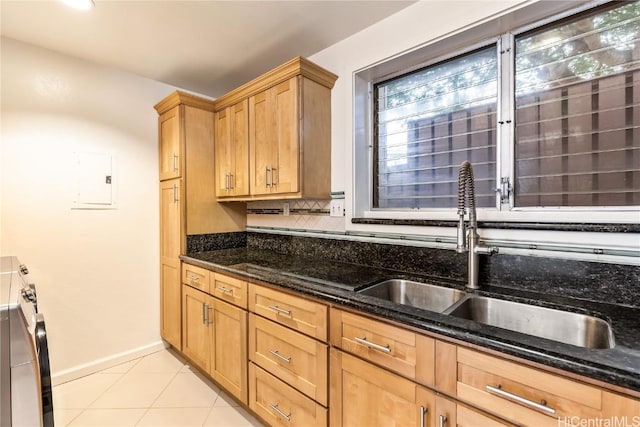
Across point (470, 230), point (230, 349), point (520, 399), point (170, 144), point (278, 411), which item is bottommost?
point (278, 411)

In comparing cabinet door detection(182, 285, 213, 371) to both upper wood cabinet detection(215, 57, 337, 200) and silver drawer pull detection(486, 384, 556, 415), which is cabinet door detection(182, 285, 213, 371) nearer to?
upper wood cabinet detection(215, 57, 337, 200)

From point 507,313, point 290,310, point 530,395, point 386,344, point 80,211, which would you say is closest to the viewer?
point 530,395

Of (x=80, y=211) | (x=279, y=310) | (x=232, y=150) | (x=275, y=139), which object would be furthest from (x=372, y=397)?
(x=80, y=211)

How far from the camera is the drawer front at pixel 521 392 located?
28.3 inches

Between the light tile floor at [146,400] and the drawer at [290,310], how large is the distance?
749 mm

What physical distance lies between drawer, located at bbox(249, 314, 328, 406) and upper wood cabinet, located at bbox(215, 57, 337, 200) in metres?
0.79

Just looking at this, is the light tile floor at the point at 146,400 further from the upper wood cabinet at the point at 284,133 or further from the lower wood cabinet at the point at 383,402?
the upper wood cabinet at the point at 284,133

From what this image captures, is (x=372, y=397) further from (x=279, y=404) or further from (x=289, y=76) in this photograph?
(x=289, y=76)

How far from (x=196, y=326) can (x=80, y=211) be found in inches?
46.5

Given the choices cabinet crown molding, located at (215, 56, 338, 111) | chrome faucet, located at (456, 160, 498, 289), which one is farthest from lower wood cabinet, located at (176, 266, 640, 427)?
cabinet crown molding, located at (215, 56, 338, 111)

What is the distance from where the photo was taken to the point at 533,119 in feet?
4.58

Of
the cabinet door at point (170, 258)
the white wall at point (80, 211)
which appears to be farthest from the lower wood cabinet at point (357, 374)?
the white wall at point (80, 211)

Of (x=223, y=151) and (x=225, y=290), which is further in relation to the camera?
(x=223, y=151)

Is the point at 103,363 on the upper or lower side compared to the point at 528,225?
lower
